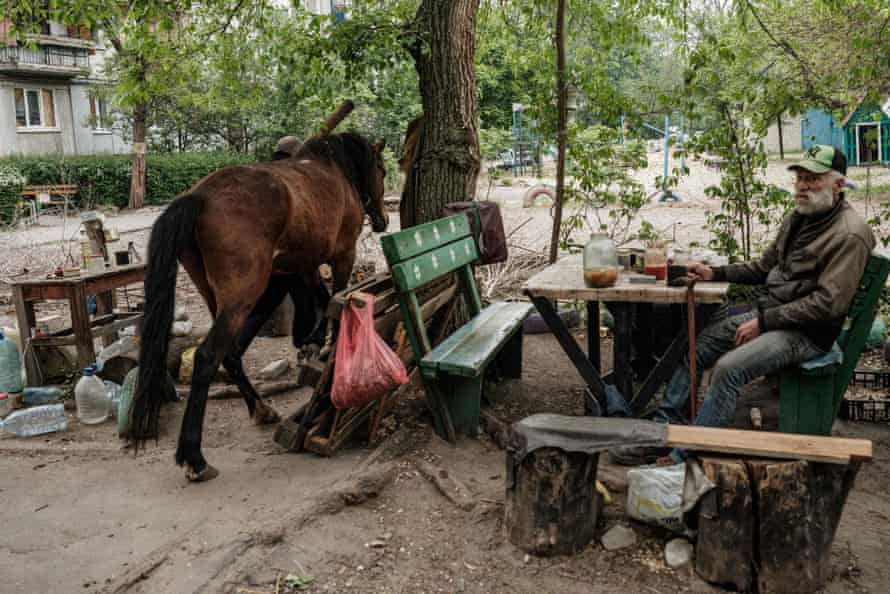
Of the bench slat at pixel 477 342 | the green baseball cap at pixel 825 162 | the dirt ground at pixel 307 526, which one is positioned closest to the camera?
the dirt ground at pixel 307 526

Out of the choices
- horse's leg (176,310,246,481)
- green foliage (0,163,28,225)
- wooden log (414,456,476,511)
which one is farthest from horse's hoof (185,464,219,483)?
green foliage (0,163,28,225)

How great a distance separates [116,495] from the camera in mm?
4059

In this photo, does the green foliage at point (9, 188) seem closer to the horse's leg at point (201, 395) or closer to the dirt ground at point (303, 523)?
the dirt ground at point (303, 523)

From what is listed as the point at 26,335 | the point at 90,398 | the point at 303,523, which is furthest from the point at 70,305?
the point at 303,523

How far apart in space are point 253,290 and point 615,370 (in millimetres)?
2157

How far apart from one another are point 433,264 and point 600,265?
1015 mm

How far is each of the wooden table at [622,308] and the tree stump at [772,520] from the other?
4.06 feet

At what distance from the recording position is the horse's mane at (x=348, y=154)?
5.77 meters

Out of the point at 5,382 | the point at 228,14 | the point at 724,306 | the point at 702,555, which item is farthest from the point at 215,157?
the point at 702,555

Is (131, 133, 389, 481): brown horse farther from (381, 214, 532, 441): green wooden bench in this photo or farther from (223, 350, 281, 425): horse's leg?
(381, 214, 532, 441): green wooden bench

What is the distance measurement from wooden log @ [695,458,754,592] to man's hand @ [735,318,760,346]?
1216 millimetres

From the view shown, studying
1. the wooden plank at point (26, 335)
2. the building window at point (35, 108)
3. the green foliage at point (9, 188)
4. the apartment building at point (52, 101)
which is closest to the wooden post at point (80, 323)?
the wooden plank at point (26, 335)

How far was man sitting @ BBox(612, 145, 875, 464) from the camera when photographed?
12.2 feet

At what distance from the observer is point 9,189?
21.5 m
